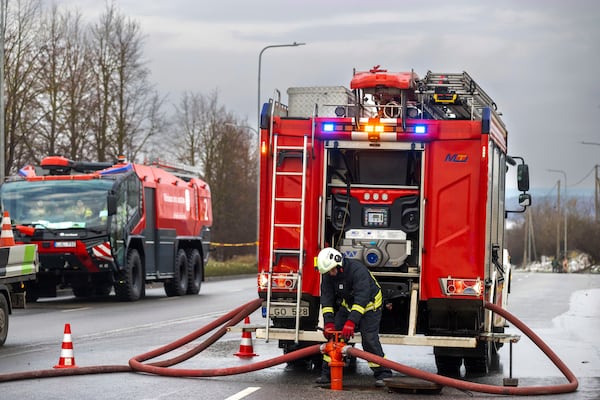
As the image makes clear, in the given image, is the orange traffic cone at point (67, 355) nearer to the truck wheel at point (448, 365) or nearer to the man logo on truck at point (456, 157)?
the truck wheel at point (448, 365)

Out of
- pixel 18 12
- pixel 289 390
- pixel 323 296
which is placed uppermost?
pixel 18 12

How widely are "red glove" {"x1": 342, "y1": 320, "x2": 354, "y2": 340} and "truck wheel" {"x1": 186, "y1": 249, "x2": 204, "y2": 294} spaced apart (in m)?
19.3

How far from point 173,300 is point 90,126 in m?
16.8

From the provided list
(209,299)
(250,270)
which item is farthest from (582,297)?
(250,270)

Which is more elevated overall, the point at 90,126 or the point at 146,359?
the point at 90,126

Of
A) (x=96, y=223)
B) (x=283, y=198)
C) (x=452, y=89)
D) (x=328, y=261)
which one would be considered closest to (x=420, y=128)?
(x=452, y=89)

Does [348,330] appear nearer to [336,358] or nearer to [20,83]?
[336,358]

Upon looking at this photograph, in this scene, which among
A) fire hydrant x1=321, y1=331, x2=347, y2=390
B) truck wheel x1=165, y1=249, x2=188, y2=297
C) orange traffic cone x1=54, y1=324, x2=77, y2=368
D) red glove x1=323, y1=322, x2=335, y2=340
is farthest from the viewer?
truck wheel x1=165, y1=249, x2=188, y2=297

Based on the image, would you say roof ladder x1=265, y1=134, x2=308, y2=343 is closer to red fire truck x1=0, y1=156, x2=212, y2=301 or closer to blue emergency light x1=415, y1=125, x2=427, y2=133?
blue emergency light x1=415, y1=125, x2=427, y2=133

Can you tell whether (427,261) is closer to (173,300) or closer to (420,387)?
(420,387)

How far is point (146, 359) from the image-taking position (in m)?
12.7

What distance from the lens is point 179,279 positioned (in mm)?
29359

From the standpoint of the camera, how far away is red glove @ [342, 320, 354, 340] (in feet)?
36.9

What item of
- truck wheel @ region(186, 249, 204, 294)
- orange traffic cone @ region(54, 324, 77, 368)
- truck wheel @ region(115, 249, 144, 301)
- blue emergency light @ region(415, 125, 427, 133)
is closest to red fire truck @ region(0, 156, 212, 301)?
truck wheel @ region(115, 249, 144, 301)
